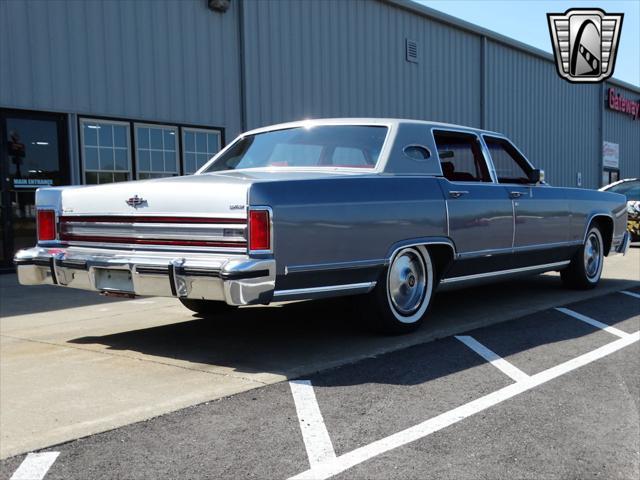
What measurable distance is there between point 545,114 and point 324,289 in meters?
20.6

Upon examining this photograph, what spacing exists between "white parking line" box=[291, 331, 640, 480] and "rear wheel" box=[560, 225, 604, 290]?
9.25ft

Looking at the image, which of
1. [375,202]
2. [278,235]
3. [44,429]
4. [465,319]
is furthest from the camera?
[465,319]

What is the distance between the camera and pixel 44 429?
10.3 feet

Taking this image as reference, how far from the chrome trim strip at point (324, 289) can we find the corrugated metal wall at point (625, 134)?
25.0m

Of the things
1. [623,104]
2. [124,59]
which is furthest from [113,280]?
[623,104]

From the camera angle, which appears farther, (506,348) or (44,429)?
(506,348)

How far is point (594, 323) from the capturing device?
5.63 m

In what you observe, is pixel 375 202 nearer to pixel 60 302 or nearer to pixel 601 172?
pixel 60 302

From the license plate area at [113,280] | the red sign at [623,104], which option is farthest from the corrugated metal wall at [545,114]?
the license plate area at [113,280]

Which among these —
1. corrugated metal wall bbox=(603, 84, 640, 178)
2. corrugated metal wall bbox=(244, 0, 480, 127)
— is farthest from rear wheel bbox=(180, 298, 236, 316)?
corrugated metal wall bbox=(603, 84, 640, 178)

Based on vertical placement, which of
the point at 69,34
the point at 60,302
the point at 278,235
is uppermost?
the point at 69,34

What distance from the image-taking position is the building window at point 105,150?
10.7 m

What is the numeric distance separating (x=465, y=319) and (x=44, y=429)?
364cm

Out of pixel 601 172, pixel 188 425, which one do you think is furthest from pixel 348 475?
pixel 601 172
